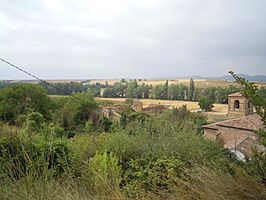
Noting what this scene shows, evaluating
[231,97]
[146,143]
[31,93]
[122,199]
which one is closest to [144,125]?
[146,143]

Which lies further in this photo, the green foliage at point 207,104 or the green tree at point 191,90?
the green tree at point 191,90

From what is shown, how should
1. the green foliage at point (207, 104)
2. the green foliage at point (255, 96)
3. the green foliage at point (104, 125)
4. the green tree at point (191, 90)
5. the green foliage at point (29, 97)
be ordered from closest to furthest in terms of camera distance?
the green foliage at point (255, 96) < the green foliage at point (104, 125) < the green foliage at point (29, 97) < the green foliage at point (207, 104) < the green tree at point (191, 90)

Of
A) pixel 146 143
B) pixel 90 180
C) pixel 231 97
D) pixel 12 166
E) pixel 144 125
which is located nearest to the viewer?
pixel 12 166

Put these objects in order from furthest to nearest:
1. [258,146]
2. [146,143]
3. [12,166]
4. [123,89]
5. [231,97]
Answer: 1. [123,89]
2. [231,97]
3. [146,143]
4. [12,166]
5. [258,146]

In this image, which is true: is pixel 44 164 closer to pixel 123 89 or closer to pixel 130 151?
pixel 130 151

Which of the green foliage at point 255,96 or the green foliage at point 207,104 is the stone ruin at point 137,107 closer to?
the green foliage at point 207,104

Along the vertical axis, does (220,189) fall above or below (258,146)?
below

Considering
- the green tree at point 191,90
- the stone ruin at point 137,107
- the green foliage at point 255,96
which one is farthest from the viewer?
the green tree at point 191,90

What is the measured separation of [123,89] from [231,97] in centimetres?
4616

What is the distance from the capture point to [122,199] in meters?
2.29

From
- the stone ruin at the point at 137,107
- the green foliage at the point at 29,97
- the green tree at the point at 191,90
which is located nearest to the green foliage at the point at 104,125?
the green foliage at the point at 29,97

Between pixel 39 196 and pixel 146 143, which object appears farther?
pixel 146 143

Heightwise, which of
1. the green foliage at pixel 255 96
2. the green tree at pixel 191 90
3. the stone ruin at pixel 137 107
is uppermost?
the green foliage at pixel 255 96

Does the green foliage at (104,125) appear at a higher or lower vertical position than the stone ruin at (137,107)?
higher
